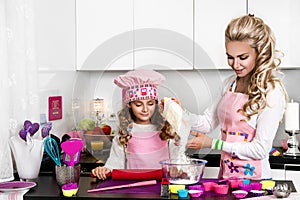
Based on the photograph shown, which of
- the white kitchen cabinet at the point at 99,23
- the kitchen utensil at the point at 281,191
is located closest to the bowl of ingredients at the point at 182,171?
the kitchen utensil at the point at 281,191

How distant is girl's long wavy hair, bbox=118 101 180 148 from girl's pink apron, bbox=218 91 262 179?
40 centimetres

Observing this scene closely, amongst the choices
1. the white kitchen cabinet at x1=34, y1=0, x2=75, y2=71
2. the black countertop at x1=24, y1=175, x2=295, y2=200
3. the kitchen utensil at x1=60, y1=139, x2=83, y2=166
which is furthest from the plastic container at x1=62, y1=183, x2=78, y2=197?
the white kitchen cabinet at x1=34, y1=0, x2=75, y2=71

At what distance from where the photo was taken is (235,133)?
2.03m

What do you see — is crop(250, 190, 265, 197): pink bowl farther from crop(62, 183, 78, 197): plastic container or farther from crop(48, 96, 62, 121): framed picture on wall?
crop(48, 96, 62, 121): framed picture on wall

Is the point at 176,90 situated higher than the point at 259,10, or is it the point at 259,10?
the point at 259,10

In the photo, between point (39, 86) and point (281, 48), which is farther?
point (281, 48)

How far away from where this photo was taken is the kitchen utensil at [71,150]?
5.51ft

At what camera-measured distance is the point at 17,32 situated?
2059 mm

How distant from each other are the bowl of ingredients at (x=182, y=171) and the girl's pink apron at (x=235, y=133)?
42 cm

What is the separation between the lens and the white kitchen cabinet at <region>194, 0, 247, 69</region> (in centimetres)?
279

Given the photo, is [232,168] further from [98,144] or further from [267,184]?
[98,144]

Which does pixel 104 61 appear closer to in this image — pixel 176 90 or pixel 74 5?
pixel 176 90

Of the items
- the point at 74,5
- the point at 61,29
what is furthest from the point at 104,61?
the point at 74,5

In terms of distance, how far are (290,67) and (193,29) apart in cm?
59
